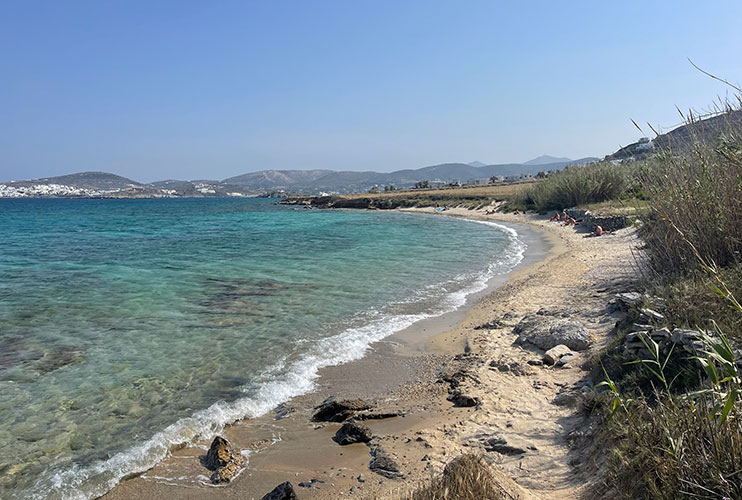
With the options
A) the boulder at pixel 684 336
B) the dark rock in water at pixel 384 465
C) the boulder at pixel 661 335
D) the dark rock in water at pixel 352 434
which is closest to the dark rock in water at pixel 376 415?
the dark rock in water at pixel 352 434

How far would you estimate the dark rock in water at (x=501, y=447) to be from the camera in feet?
14.1

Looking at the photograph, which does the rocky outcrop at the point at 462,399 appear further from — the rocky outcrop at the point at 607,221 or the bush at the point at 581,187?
the bush at the point at 581,187

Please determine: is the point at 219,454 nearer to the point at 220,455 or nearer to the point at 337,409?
the point at 220,455

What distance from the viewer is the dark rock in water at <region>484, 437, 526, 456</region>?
4.30 m

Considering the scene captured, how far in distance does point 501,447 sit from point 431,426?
92cm

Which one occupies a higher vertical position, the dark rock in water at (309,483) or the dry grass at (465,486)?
the dry grass at (465,486)

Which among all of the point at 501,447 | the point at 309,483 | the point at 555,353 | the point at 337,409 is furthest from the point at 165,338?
the point at 555,353

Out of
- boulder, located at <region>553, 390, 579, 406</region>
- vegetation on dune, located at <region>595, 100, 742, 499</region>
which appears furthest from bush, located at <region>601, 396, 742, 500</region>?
boulder, located at <region>553, 390, 579, 406</region>

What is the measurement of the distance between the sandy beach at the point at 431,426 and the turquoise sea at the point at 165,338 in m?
0.50

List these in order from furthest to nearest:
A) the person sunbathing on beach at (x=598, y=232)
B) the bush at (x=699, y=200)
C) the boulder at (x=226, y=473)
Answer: the person sunbathing on beach at (x=598, y=232) → the bush at (x=699, y=200) → the boulder at (x=226, y=473)

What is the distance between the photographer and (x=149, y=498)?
413 centimetres

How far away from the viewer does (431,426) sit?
201 inches

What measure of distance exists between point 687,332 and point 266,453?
14.0ft

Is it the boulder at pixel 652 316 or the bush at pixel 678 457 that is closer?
the bush at pixel 678 457
